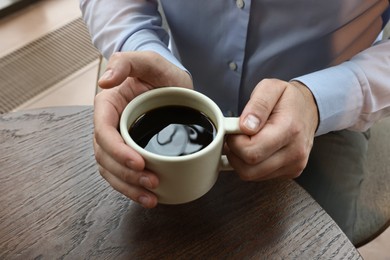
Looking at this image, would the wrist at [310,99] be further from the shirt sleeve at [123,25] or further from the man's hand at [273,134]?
the shirt sleeve at [123,25]

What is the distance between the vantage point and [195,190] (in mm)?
515

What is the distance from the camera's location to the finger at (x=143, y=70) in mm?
560

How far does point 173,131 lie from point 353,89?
29cm

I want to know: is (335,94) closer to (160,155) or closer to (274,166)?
(274,166)

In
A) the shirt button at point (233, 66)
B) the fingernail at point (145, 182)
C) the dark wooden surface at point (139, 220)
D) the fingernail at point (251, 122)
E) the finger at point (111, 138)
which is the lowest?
the dark wooden surface at point (139, 220)

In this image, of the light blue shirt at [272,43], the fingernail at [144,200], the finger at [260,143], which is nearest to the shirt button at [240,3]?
the light blue shirt at [272,43]

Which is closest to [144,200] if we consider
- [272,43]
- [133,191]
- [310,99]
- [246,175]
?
[133,191]

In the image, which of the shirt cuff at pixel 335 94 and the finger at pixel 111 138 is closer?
the finger at pixel 111 138

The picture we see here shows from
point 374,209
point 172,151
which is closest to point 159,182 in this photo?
point 172,151

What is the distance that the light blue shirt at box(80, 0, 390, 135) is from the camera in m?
0.67

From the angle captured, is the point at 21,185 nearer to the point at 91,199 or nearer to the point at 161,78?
the point at 91,199

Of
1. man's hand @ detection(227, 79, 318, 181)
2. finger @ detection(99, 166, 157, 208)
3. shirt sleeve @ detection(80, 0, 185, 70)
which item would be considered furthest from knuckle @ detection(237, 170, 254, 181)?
shirt sleeve @ detection(80, 0, 185, 70)

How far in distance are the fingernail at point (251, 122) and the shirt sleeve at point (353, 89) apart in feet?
0.50

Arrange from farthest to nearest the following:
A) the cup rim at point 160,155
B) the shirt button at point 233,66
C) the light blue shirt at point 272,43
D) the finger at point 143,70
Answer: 1. the shirt button at point 233,66
2. the light blue shirt at point 272,43
3. the finger at point 143,70
4. the cup rim at point 160,155
